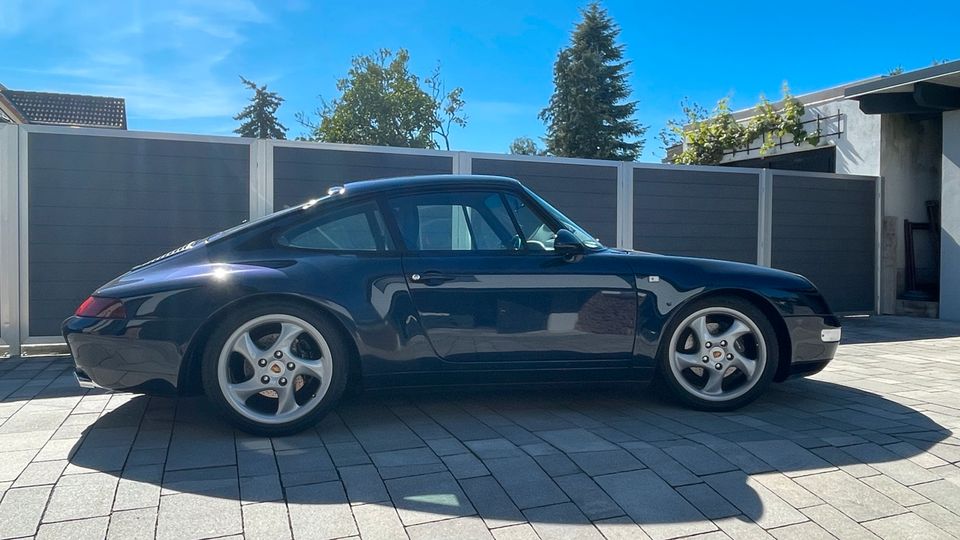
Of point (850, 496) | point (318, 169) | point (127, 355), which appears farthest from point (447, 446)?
point (318, 169)

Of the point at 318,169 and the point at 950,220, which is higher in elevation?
the point at 318,169

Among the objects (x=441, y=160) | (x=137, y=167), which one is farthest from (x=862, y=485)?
(x=137, y=167)

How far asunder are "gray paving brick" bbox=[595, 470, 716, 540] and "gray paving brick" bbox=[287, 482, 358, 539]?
1031 millimetres

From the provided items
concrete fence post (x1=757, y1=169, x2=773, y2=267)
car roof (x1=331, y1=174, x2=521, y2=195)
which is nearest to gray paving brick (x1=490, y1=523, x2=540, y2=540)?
car roof (x1=331, y1=174, x2=521, y2=195)

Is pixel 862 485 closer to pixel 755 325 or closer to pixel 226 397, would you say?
pixel 755 325

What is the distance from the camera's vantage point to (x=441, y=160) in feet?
24.7

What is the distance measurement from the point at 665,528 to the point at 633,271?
1.64 m

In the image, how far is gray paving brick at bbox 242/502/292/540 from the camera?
2.33 metres

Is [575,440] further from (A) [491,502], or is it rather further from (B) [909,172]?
(B) [909,172]

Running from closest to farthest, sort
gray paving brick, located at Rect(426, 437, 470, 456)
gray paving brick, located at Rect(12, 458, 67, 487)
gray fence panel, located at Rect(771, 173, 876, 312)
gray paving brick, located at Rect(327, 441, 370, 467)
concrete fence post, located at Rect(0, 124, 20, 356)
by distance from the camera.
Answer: gray paving brick, located at Rect(12, 458, 67, 487) < gray paving brick, located at Rect(327, 441, 370, 467) < gray paving brick, located at Rect(426, 437, 470, 456) < concrete fence post, located at Rect(0, 124, 20, 356) < gray fence panel, located at Rect(771, 173, 876, 312)

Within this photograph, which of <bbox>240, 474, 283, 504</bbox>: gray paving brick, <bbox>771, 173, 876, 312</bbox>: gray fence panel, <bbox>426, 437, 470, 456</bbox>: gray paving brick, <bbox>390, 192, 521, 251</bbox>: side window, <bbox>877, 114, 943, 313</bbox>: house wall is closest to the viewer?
<bbox>240, 474, 283, 504</bbox>: gray paving brick

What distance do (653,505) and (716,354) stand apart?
1511 mm

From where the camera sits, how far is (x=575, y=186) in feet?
26.4

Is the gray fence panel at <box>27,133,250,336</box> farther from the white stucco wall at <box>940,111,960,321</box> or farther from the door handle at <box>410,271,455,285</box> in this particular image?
the white stucco wall at <box>940,111,960,321</box>
